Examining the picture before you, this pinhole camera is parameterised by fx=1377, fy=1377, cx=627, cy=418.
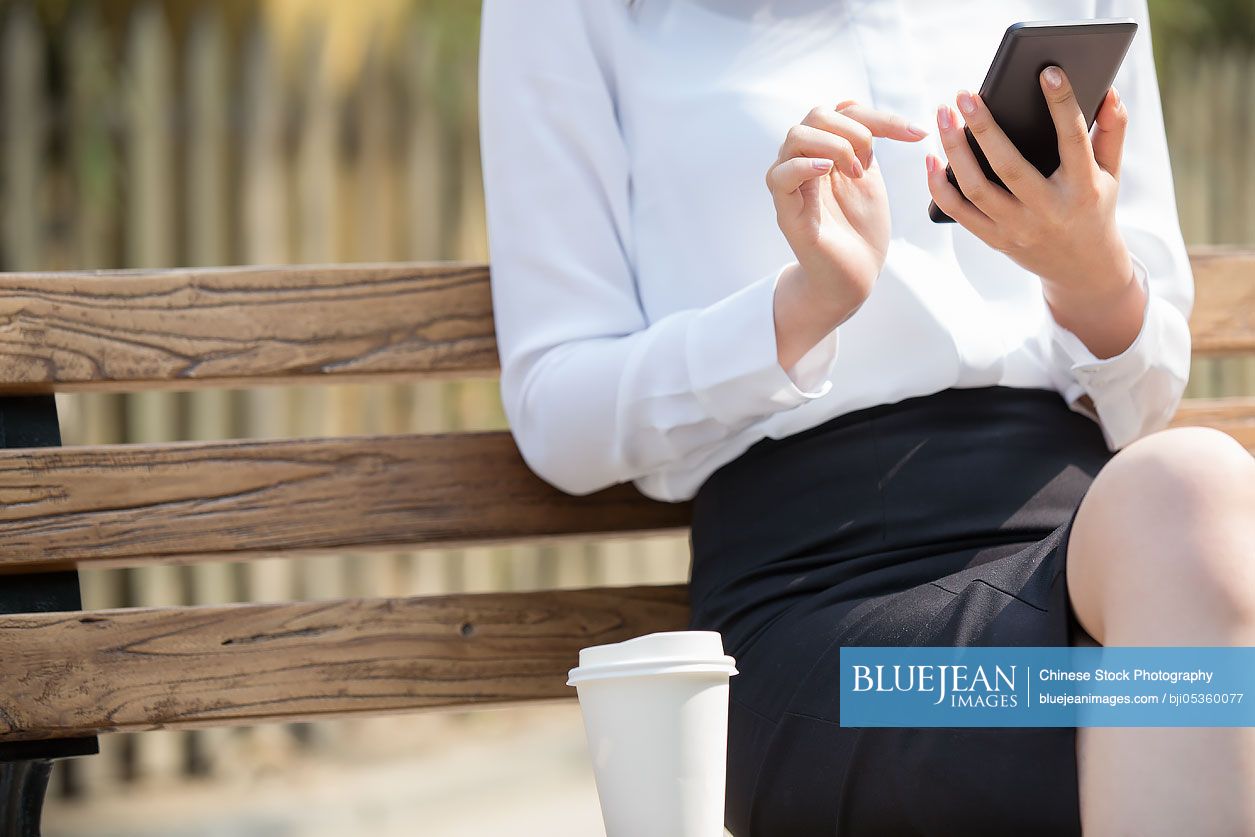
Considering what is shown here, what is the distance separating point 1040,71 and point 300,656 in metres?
0.93

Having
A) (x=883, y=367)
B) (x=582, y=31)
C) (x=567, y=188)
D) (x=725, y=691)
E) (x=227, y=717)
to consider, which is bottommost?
(x=227, y=717)

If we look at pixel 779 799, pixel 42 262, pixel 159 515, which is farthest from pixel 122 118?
pixel 779 799

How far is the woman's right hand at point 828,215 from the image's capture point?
1085 millimetres

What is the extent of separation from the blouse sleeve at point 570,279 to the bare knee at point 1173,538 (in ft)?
1.28

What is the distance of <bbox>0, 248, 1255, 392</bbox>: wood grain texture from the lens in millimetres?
1445

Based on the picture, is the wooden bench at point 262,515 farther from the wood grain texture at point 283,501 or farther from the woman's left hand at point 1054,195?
the woman's left hand at point 1054,195

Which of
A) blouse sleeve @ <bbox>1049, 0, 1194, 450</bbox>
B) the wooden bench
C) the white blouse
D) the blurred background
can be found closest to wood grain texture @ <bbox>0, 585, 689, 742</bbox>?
the wooden bench

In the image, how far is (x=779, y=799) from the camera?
1.10m

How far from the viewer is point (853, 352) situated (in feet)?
4.19

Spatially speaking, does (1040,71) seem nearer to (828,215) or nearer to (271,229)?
(828,215)

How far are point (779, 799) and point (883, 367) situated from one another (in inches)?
16.0

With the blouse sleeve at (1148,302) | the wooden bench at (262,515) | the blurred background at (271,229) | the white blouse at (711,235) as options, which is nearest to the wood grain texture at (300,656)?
the wooden bench at (262,515)

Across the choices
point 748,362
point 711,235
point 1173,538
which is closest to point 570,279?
point 711,235

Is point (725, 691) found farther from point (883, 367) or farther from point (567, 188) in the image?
point (567, 188)
